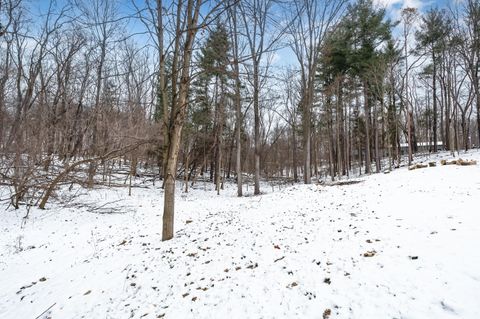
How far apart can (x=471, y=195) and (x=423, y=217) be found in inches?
103

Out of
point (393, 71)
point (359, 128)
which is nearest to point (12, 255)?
point (393, 71)

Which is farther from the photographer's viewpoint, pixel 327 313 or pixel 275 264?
pixel 275 264

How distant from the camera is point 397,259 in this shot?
3619 mm

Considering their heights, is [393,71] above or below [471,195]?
above

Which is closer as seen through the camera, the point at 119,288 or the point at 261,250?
the point at 119,288

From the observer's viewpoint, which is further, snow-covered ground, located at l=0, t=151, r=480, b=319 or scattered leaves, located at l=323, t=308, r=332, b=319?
snow-covered ground, located at l=0, t=151, r=480, b=319

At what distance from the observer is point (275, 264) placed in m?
4.25

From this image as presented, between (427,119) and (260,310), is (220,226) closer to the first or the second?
(260,310)

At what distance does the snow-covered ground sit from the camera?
300cm

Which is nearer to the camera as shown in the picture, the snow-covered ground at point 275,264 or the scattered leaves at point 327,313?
the scattered leaves at point 327,313

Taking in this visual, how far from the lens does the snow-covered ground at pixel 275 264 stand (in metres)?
3.00

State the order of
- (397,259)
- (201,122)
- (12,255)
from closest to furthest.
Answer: (397,259), (12,255), (201,122)

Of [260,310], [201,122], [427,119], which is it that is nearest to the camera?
[260,310]

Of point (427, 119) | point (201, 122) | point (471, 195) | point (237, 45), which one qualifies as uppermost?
point (237, 45)
